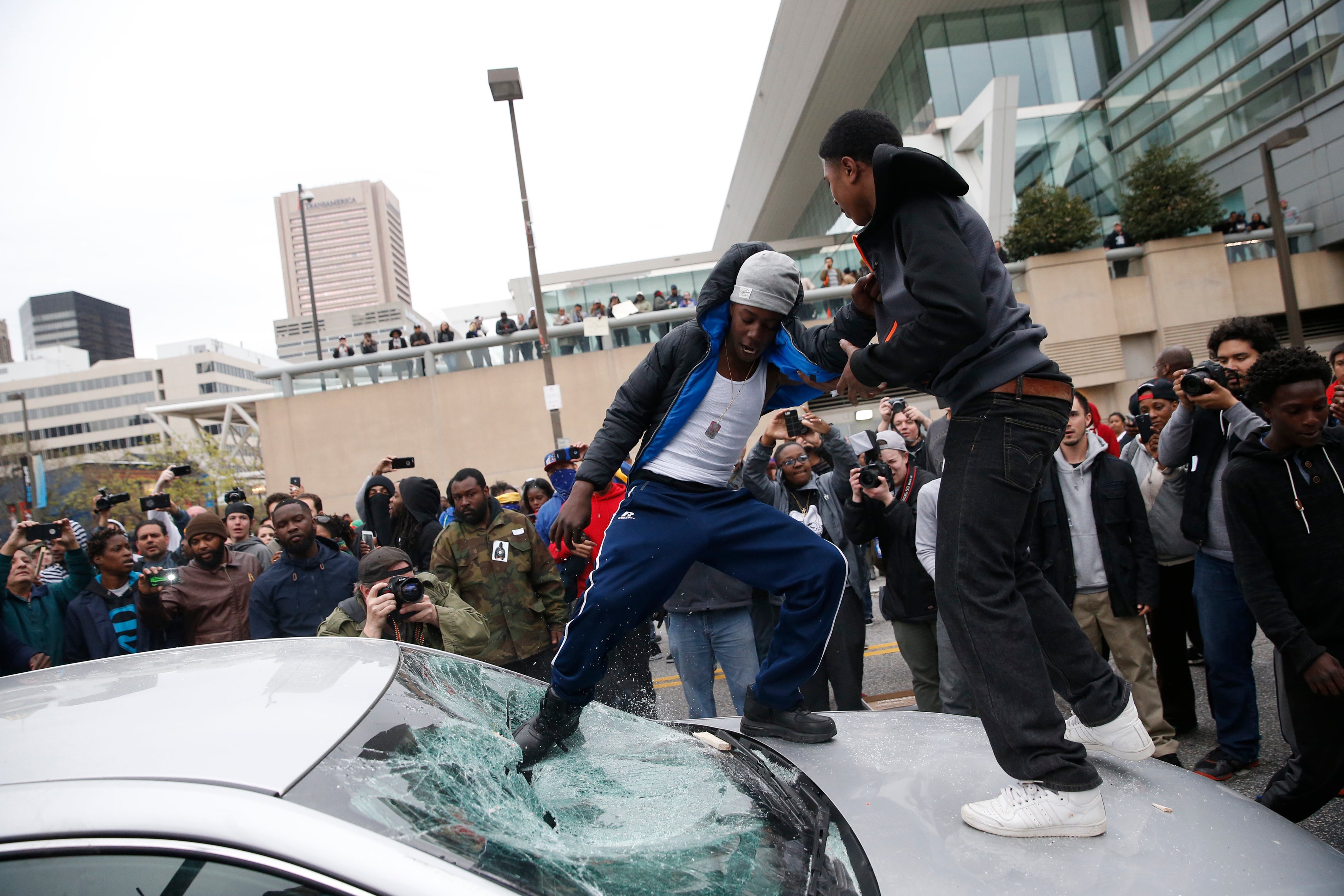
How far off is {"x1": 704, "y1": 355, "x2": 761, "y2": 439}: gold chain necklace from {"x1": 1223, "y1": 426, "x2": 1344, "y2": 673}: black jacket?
178cm

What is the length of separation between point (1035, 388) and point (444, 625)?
113 inches

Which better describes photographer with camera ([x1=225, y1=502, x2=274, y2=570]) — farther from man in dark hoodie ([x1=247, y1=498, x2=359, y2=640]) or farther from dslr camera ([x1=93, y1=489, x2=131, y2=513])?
man in dark hoodie ([x1=247, y1=498, x2=359, y2=640])

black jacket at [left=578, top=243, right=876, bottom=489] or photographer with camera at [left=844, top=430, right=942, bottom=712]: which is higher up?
black jacket at [left=578, top=243, right=876, bottom=489]

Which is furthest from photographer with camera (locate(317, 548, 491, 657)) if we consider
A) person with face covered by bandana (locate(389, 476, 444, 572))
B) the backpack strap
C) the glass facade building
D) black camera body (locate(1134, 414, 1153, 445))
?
the glass facade building

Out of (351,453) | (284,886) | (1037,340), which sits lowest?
(284,886)

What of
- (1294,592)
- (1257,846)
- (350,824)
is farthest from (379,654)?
(1294,592)

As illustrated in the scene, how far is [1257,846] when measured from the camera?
1715 millimetres

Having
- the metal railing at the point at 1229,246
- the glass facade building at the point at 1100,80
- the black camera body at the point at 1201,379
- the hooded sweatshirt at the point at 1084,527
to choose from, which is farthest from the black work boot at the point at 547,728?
the glass facade building at the point at 1100,80

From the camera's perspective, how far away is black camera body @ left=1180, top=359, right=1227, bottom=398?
10.7ft

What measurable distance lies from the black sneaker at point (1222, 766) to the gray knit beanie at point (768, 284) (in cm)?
286

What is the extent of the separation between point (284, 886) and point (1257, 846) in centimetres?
186

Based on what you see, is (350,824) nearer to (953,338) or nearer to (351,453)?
(953,338)

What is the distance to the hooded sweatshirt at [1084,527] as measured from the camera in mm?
4203

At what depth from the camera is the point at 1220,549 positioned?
3.76 m
